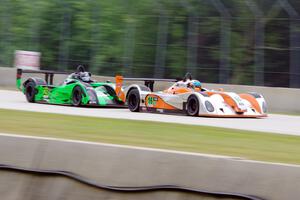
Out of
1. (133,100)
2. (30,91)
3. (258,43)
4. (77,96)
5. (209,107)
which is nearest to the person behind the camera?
(209,107)

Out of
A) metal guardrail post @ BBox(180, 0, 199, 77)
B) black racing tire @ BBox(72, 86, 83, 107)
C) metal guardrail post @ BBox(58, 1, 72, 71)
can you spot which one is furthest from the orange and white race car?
metal guardrail post @ BBox(58, 1, 72, 71)

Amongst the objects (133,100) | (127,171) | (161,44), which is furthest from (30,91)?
(127,171)

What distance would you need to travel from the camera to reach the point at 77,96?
63.9 feet

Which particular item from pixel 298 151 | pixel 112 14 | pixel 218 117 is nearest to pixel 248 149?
pixel 298 151

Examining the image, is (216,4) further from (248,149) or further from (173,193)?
(173,193)

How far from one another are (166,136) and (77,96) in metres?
9.76

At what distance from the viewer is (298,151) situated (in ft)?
28.7

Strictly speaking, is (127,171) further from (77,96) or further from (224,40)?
(224,40)

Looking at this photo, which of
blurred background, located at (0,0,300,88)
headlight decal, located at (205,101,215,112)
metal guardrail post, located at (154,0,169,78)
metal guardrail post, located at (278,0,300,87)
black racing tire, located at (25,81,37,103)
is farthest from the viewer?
metal guardrail post, located at (154,0,169,78)

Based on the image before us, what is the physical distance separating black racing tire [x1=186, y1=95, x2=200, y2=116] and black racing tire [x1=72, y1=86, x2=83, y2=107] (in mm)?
3244

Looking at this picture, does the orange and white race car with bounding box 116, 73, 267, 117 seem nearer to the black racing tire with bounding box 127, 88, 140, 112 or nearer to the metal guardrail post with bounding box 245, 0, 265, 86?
the black racing tire with bounding box 127, 88, 140, 112

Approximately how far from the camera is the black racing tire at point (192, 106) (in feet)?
56.6

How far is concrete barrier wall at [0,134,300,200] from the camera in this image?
657cm

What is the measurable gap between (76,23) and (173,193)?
72.8 ft
